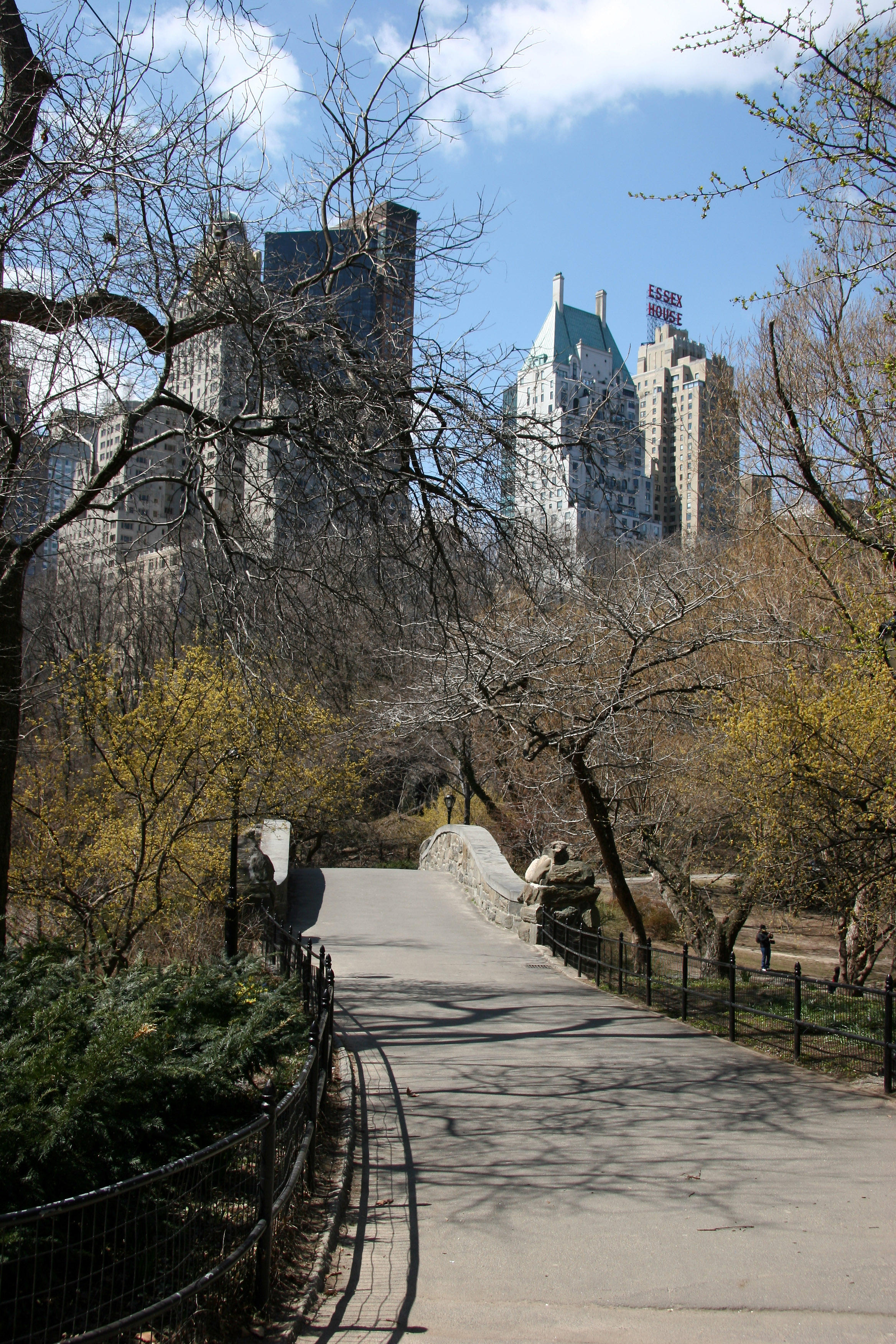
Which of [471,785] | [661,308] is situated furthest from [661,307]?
[471,785]

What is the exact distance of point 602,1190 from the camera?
5668mm

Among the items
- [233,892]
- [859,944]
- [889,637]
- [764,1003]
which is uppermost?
[889,637]

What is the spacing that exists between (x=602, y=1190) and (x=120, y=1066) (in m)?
3.01

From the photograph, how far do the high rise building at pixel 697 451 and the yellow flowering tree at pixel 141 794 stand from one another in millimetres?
6128

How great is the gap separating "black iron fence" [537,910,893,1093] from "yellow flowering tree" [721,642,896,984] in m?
1.29

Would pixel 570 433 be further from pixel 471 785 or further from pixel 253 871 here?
pixel 471 785

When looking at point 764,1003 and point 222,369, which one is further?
point 764,1003

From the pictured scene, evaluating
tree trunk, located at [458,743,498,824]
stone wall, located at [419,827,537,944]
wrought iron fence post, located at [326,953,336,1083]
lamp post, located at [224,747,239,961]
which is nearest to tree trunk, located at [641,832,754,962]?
stone wall, located at [419,827,537,944]

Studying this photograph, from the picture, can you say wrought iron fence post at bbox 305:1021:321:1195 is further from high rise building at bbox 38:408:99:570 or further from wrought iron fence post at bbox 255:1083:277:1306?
high rise building at bbox 38:408:99:570

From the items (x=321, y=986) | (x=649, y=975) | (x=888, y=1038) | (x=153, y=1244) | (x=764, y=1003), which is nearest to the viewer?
(x=153, y=1244)

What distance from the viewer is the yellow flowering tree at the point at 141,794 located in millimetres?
10367

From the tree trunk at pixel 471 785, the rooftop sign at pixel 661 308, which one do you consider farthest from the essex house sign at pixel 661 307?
the tree trunk at pixel 471 785

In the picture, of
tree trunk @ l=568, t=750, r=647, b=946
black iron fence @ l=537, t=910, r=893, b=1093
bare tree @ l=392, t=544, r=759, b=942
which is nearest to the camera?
black iron fence @ l=537, t=910, r=893, b=1093

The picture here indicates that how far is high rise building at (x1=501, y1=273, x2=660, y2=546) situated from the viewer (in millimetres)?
7523
